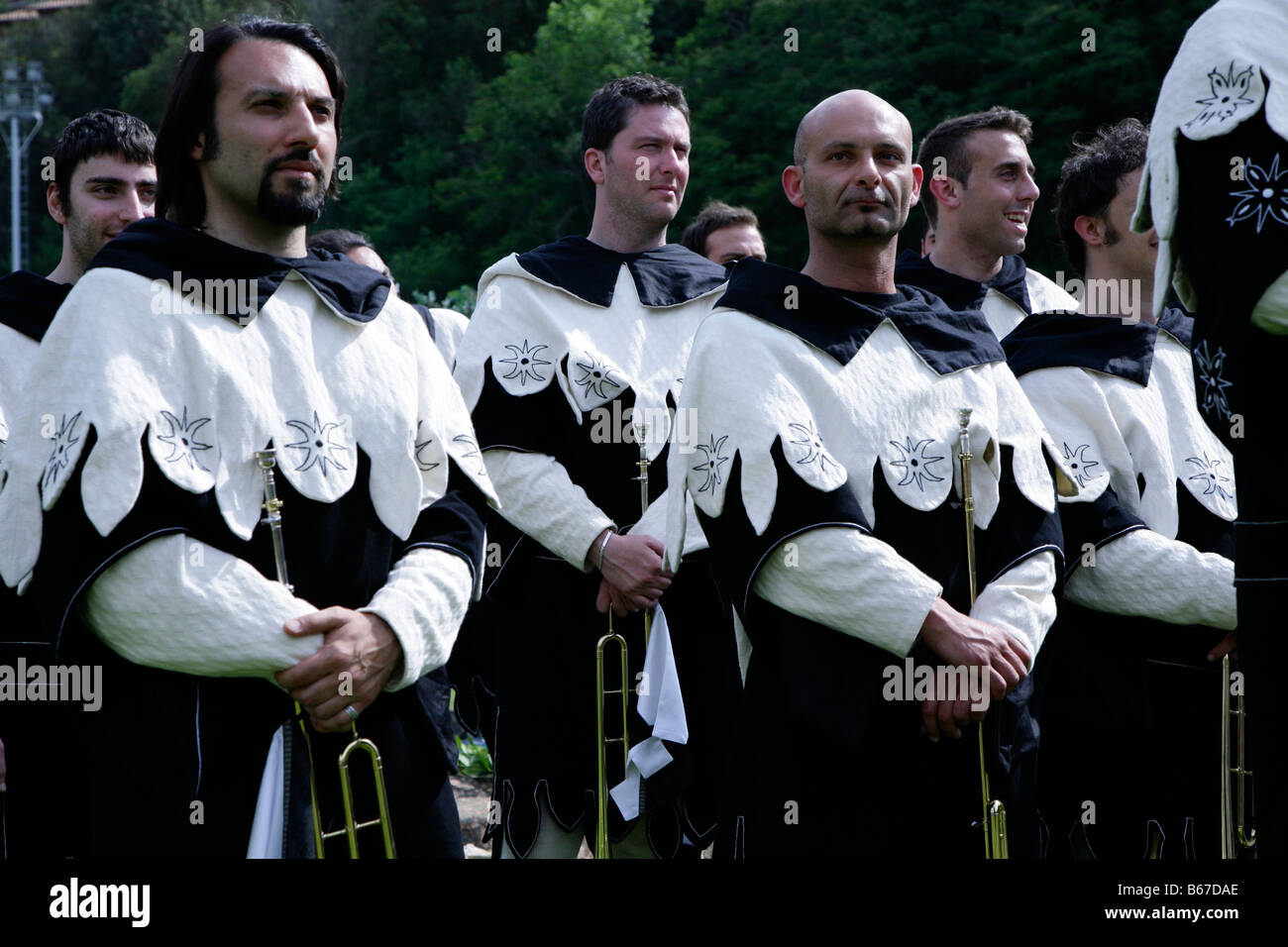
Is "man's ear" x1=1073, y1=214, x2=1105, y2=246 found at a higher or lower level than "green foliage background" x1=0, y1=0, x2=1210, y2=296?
lower

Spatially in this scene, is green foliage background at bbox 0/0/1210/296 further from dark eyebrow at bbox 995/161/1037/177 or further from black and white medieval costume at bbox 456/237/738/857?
black and white medieval costume at bbox 456/237/738/857

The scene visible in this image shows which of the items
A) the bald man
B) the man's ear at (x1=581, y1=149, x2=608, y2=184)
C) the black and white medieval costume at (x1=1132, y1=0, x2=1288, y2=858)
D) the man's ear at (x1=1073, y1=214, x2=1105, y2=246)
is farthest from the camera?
the man's ear at (x1=581, y1=149, x2=608, y2=184)

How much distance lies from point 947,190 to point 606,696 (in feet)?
7.49

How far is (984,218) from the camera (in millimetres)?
5648

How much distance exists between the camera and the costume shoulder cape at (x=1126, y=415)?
4523mm

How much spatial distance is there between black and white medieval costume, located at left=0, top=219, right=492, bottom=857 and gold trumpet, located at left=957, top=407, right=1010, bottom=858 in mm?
1202

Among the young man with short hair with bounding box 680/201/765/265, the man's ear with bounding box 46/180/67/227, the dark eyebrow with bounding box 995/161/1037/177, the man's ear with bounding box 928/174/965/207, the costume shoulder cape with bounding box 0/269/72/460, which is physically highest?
the young man with short hair with bounding box 680/201/765/265

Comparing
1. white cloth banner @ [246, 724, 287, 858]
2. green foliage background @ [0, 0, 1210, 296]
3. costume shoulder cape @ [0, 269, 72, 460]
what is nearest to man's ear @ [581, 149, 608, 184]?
costume shoulder cape @ [0, 269, 72, 460]

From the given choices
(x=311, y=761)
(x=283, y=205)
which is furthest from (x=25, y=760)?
(x=283, y=205)

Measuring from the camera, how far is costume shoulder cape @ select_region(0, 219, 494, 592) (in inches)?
121

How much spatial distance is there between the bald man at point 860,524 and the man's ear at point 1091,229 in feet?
4.07

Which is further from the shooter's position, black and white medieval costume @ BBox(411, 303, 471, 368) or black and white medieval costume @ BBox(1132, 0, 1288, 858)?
black and white medieval costume @ BBox(411, 303, 471, 368)

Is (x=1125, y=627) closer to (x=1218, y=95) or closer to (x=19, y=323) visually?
(x=1218, y=95)

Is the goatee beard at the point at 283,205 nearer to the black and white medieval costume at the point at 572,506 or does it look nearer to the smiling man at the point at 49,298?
the smiling man at the point at 49,298
